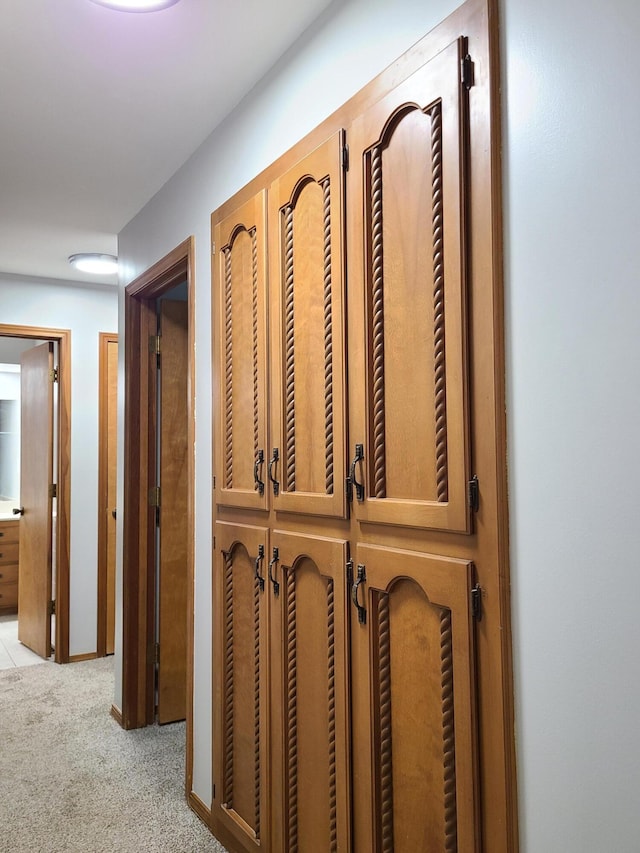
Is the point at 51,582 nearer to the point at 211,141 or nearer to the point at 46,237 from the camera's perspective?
the point at 46,237

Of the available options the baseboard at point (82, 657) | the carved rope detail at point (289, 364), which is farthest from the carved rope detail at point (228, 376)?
the baseboard at point (82, 657)

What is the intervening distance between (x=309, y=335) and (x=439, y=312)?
0.52 metres

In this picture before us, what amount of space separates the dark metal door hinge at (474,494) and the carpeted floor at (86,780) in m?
1.68

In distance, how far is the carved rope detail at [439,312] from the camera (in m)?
1.35

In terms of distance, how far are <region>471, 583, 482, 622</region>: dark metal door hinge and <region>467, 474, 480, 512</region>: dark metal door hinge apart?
0.15 metres

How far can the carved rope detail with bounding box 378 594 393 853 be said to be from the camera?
1510 mm

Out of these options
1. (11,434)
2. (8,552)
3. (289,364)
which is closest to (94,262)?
(289,364)

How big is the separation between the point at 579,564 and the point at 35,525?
4.46 metres

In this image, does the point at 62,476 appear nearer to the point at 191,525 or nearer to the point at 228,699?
the point at 191,525

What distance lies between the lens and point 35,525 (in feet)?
15.7

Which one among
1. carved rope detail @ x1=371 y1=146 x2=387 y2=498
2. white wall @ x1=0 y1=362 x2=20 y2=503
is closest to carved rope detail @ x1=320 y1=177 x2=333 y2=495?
carved rope detail @ x1=371 y1=146 x2=387 y2=498

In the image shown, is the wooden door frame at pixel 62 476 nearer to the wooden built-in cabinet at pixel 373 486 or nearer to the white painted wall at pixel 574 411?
the wooden built-in cabinet at pixel 373 486

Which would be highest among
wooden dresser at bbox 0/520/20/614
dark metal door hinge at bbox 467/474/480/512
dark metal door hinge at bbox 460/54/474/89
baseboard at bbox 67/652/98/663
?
dark metal door hinge at bbox 460/54/474/89

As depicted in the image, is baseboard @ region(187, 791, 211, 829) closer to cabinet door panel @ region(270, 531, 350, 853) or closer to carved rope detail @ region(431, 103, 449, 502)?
cabinet door panel @ region(270, 531, 350, 853)
